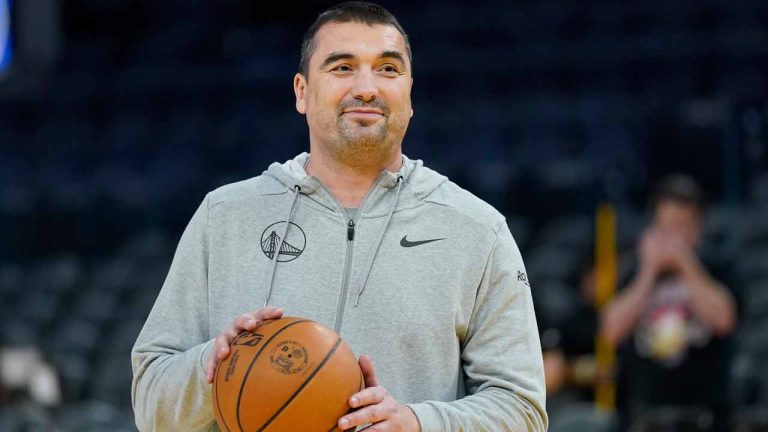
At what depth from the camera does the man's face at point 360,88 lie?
279cm

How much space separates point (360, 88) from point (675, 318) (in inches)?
130

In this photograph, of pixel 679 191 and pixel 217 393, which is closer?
pixel 217 393

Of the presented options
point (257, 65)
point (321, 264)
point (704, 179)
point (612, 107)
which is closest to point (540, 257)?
point (704, 179)

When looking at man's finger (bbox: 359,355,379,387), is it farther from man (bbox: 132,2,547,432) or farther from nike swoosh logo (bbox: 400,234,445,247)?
nike swoosh logo (bbox: 400,234,445,247)

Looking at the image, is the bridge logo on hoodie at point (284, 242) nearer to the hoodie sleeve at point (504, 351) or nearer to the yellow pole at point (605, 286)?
the hoodie sleeve at point (504, 351)

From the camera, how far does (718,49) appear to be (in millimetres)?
9484

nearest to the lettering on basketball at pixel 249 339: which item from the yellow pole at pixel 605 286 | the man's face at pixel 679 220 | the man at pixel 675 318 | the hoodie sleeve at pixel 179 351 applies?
the hoodie sleeve at pixel 179 351

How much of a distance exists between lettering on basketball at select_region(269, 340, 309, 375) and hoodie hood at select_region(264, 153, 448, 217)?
18.2 inches

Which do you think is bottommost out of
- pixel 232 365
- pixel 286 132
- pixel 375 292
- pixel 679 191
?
pixel 232 365

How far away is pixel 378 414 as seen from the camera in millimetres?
2455

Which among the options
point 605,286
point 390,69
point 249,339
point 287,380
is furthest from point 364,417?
point 605,286

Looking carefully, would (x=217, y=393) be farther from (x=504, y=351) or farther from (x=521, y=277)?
(x=521, y=277)

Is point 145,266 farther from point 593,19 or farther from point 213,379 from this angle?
point 213,379

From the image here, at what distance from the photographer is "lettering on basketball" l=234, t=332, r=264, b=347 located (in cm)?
250
